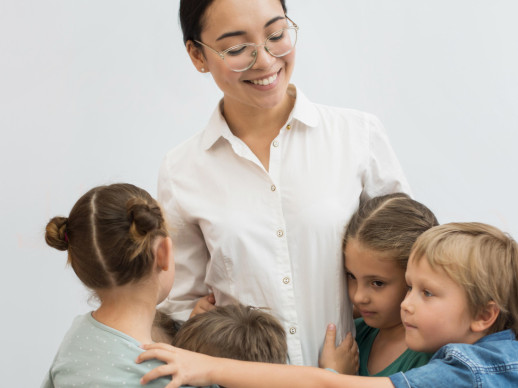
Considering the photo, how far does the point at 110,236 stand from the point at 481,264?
28.2 inches

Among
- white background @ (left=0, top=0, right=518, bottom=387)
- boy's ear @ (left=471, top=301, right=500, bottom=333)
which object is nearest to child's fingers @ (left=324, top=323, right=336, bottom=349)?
boy's ear @ (left=471, top=301, right=500, bottom=333)

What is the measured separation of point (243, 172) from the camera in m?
1.73

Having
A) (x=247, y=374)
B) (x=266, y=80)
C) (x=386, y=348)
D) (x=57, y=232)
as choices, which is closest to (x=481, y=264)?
(x=386, y=348)

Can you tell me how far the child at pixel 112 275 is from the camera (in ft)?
4.33

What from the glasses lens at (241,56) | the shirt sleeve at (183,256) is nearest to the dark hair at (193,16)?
the glasses lens at (241,56)

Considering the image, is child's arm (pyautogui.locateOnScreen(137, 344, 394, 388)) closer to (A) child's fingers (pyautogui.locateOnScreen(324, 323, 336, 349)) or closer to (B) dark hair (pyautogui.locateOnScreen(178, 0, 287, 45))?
(A) child's fingers (pyautogui.locateOnScreen(324, 323, 336, 349))

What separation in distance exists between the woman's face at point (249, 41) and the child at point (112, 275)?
0.39 metres

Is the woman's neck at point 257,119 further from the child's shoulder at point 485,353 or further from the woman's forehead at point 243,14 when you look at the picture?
the child's shoulder at point 485,353

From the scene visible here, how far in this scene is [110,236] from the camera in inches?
53.0

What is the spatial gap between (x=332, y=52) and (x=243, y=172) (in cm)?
117

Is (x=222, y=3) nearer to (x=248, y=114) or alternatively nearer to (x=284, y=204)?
(x=248, y=114)

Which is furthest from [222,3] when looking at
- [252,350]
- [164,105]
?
[164,105]

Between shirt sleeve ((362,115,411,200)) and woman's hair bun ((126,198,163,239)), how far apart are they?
589mm

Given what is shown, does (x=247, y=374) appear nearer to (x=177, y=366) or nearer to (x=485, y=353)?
(x=177, y=366)
